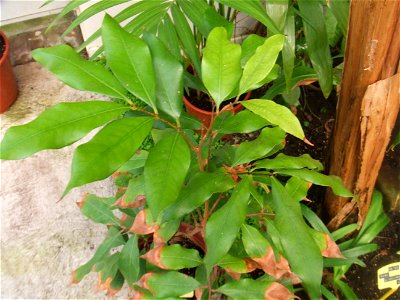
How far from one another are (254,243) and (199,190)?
0.23 m

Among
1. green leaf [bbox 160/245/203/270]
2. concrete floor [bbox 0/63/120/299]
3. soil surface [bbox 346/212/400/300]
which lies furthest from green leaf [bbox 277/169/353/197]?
concrete floor [bbox 0/63/120/299]

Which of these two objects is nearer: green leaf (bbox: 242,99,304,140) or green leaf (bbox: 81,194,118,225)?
green leaf (bbox: 242,99,304,140)

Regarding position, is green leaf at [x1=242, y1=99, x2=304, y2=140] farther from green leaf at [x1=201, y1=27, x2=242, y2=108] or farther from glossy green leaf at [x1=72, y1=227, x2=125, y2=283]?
glossy green leaf at [x1=72, y1=227, x2=125, y2=283]

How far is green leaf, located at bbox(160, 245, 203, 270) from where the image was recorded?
974 millimetres

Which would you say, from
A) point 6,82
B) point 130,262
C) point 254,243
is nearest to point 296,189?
point 254,243

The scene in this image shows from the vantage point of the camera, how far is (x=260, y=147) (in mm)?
800

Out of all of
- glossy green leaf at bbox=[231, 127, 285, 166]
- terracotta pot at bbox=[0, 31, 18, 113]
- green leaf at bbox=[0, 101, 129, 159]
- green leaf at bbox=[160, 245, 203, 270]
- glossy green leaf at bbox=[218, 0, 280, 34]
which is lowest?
green leaf at bbox=[160, 245, 203, 270]

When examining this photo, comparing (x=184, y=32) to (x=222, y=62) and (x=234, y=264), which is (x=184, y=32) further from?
(x=234, y=264)

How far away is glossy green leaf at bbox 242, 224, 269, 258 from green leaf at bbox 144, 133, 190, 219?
0.36 metres

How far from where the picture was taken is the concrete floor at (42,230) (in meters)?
1.53

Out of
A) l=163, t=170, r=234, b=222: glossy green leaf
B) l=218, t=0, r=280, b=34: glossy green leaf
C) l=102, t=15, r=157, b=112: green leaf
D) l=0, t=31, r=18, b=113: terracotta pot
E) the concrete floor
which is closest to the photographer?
l=102, t=15, r=157, b=112: green leaf

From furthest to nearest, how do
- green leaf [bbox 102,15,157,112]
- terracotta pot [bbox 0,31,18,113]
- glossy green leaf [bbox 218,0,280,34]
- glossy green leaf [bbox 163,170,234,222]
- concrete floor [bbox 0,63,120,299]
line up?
terracotta pot [bbox 0,31,18,113] < concrete floor [bbox 0,63,120,299] < glossy green leaf [bbox 218,0,280,34] < glossy green leaf [bbox 163,170,234,222] < green leaf [bbox 102,15,157,112]

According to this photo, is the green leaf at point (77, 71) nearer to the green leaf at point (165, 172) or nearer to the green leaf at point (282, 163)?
the green leaf at point (165, 172)

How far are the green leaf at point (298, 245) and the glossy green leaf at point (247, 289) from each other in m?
0.25
